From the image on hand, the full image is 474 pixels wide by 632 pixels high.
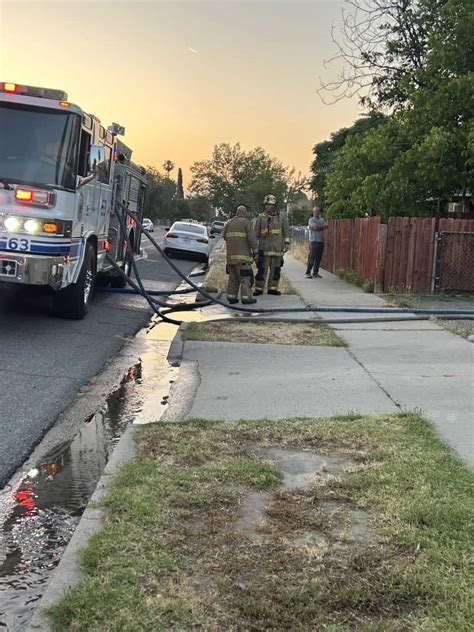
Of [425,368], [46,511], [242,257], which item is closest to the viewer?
[46,511]

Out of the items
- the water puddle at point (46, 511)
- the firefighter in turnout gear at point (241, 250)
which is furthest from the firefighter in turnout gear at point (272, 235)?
the water puddle at point (46, 511)

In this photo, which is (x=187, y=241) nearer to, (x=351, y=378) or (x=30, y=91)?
(x=30, y=91)

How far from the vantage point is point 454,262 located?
13.5 m

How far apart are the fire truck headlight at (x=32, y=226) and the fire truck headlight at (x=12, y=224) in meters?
0.08

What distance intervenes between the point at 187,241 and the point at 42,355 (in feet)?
52.1

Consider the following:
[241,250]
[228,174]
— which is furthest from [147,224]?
[228,174]

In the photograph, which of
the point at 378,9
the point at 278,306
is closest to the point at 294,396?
the point at 278,306

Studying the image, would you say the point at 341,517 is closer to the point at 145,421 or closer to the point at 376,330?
the point at 145,421

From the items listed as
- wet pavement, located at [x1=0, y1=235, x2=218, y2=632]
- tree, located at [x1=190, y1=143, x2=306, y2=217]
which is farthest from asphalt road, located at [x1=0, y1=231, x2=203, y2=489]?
tree, located at [x1=190, y1=143, x2=306, y2=217]

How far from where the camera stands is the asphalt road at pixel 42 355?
5.04 meters

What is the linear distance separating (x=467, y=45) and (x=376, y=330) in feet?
28.2

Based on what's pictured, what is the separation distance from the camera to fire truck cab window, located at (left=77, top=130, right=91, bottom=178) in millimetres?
8422

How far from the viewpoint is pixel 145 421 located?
543 centimetres

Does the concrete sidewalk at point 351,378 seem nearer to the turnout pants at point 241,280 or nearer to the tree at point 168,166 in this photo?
the turnout pants at point 241,280
